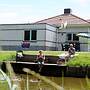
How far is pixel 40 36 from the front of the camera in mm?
44594

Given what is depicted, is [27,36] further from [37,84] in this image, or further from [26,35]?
[37,84]

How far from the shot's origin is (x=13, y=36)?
45312 millimetres

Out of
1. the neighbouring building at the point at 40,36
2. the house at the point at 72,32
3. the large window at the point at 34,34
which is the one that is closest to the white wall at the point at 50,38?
the neighbouring building at the point at 40,36

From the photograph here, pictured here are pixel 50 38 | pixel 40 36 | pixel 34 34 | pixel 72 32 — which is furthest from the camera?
pixel 72 32

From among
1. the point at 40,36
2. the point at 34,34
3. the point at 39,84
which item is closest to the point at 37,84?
the point at 39,84

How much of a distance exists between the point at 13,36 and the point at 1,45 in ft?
6.16

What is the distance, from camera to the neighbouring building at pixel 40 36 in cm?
4441

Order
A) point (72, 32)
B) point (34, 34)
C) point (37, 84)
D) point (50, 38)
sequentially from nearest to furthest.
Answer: point (37, 84) → point (50, 38) → point (34, 34) → point (72, 32)

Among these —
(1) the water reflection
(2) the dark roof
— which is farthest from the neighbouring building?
(1) the water reflection

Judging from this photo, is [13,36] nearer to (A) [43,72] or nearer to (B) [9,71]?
(A) [43,72]

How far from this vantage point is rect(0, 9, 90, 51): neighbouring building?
146ft

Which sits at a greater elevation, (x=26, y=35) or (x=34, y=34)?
(x=34, y=34)

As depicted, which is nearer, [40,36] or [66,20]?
[40,36]

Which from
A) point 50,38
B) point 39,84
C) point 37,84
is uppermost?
point 50,38
